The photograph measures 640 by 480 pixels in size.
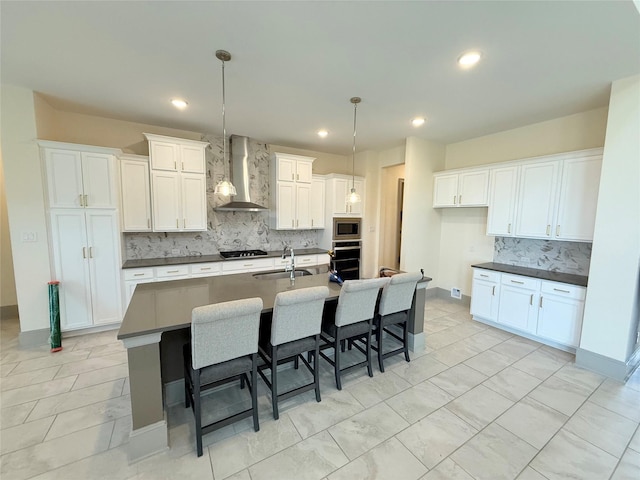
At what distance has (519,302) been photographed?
11.3 feet

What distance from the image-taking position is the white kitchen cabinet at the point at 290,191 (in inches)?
183

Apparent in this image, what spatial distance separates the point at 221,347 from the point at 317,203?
3739 mm

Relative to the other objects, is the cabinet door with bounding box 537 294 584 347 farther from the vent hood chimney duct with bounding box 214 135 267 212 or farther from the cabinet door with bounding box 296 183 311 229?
the vent hood chimney duct with bounding box 214 135 267 212

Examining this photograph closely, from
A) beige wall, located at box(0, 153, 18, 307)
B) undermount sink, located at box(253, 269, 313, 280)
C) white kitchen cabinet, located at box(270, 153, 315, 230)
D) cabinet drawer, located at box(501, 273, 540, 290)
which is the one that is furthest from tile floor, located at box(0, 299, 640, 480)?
white kitchen cabinet, located at box(270, 153, 315, 230)

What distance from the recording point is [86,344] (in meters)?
3.15

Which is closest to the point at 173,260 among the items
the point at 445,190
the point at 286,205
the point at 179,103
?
the point at 286,205

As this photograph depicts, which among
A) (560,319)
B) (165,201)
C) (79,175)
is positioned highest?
(79,175)

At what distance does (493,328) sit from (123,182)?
5546 millimetres

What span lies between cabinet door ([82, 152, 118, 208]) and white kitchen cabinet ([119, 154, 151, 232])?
10.7 inches

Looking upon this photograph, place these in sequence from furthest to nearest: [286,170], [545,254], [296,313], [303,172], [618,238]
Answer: [303,172]
[286,170]
[545,254]
[618,238]
[296,313]

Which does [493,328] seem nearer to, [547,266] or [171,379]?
[547,266]

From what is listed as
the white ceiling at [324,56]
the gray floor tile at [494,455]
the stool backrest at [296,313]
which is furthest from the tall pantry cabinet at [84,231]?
the gray floor tile at [494,455]

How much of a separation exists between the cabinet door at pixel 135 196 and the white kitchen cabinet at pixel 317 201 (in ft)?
8.78

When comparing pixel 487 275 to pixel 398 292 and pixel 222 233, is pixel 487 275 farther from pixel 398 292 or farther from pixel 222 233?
pixel 222 233
